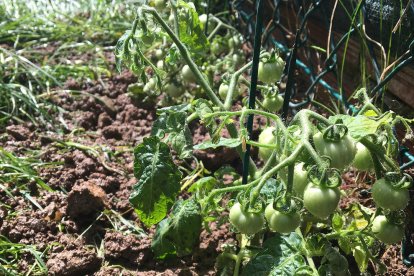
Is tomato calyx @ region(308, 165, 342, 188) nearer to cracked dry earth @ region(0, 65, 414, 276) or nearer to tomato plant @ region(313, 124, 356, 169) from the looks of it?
tomato plant @ region(313, 124, 356, 169)

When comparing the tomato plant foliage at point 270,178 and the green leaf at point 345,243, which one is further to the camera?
the green leaf at point 345,243

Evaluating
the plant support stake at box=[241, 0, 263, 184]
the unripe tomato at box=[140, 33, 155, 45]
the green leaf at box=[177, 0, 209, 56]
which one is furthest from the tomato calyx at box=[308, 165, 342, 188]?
the green leaf at box=[177, 0, 209, 56]

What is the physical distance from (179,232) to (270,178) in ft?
1.22

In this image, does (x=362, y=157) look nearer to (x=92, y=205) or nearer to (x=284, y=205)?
(x=284, y=205)

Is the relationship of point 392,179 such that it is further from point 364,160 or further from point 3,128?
point 3,128

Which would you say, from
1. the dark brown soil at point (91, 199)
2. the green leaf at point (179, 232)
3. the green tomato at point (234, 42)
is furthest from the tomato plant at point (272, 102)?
the green tomato at point (234, 42)

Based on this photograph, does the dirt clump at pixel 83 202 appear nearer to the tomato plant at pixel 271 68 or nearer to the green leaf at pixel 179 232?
the green leaf at pixel 179 232

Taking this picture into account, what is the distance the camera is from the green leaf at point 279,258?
4.29ft

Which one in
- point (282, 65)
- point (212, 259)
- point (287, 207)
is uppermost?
point (282, 65)

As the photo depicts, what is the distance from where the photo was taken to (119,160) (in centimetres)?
221

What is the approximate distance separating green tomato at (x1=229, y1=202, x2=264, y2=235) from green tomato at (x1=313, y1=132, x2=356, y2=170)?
0.23 meters

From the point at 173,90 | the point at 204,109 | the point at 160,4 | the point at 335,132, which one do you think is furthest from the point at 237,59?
the point at 335,132

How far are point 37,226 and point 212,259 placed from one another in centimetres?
58

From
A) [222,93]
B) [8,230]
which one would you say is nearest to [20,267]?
[8,230]
